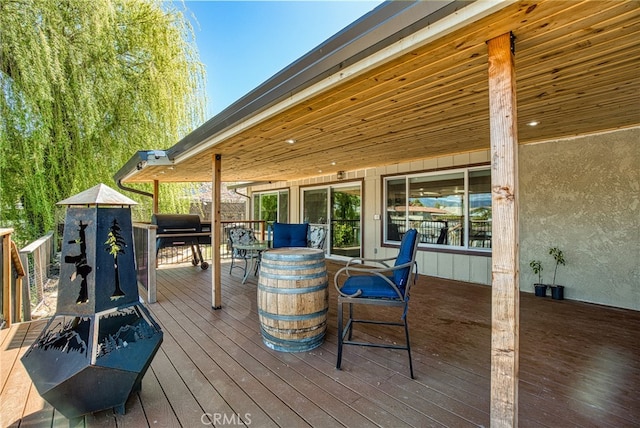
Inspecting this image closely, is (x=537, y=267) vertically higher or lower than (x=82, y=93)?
lower

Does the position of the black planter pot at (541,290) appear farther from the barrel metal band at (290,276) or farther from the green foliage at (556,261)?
the barrel metal band at (290,276)

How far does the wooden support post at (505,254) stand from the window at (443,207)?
12.9 feet

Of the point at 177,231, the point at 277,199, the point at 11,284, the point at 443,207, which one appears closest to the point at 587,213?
the point at 443,207

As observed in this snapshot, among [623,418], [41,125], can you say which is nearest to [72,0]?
[41,125]

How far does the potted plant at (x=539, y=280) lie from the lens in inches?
168

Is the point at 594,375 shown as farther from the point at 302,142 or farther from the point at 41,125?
the point at 41,125

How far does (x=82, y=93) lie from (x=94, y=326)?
4.98m

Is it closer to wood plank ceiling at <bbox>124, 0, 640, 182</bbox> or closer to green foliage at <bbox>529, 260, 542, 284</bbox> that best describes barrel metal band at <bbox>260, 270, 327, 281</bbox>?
wood plank ceiling at <bbox>124, 0, 640, 182</bbox>

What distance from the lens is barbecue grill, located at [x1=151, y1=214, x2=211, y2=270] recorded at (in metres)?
5.75

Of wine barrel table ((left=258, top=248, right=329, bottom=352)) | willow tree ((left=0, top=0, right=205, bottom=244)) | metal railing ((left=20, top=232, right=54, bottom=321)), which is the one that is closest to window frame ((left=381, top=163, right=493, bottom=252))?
wine barrel table ((left=258, top=248, right=329, bottom=352))

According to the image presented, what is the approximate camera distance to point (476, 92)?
227 centimetres

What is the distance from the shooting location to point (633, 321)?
10.8ft

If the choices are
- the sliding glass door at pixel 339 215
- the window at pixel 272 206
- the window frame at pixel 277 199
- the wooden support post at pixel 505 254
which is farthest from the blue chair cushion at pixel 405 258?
the window at pixel 272 206

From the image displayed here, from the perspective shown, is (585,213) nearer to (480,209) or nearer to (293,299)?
(480,209)
